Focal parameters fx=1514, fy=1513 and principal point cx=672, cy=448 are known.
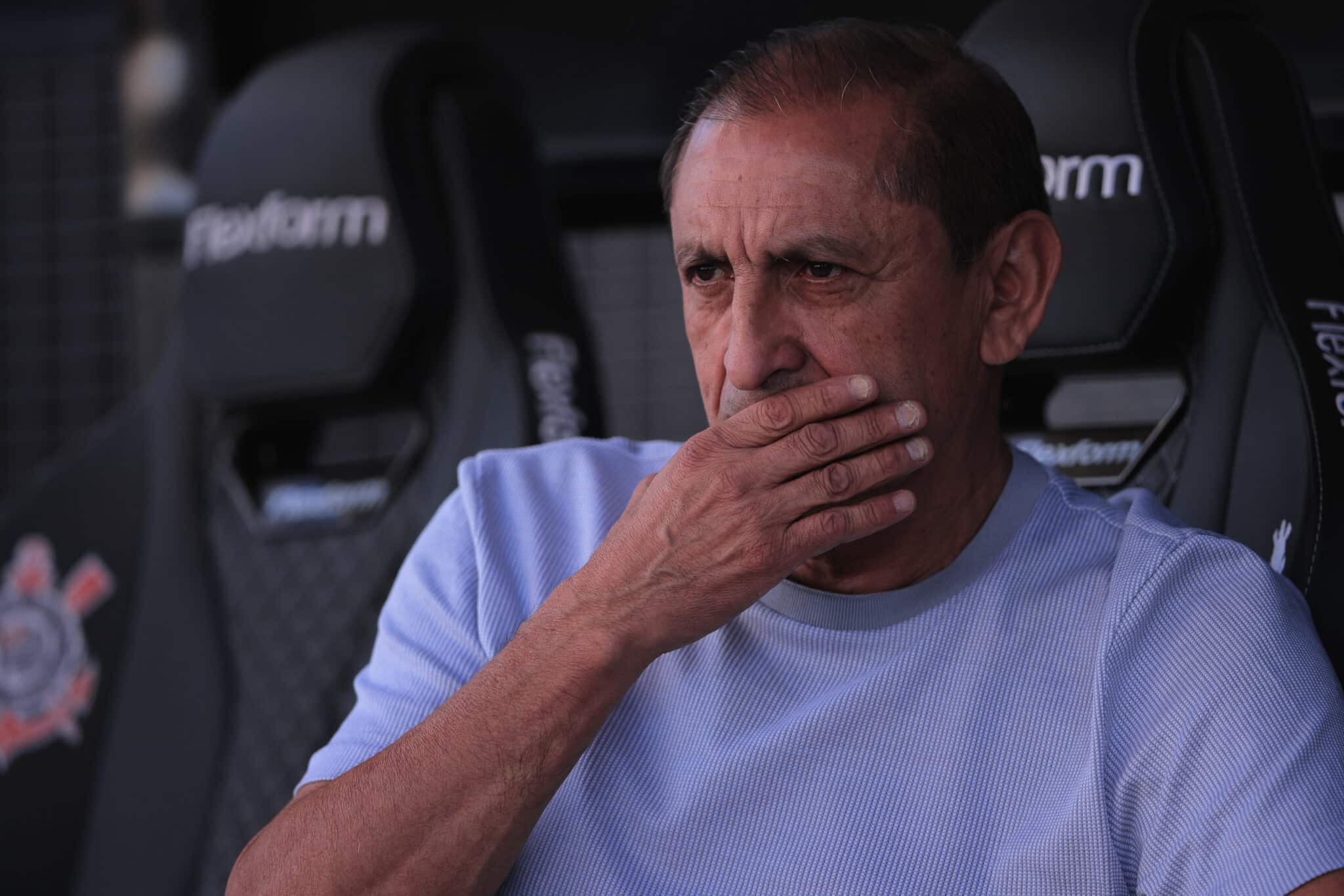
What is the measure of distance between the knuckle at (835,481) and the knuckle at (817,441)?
0.01 metres

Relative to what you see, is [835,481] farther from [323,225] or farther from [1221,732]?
[323,225]

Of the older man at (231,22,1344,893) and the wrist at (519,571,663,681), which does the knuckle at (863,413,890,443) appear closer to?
the older man at (231,22,1344,893)

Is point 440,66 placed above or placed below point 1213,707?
above

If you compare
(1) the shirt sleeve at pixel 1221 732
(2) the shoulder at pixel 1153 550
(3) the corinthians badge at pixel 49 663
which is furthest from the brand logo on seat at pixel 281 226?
(1) the shirt sleeve at pixel 1221 732

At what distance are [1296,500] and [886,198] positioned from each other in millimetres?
388

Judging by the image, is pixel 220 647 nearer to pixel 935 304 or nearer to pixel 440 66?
pixel 440 66

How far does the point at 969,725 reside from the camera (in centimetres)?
104

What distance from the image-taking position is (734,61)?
3.76 feet

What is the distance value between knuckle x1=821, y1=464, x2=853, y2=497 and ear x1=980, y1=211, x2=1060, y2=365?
20cm

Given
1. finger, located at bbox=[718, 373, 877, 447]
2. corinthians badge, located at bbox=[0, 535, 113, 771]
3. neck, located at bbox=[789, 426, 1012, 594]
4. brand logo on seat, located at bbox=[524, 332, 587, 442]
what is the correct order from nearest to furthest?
finger, located at bbox=[718, 373, 877, 447]
neck, located at bbox=[789, 426, 1012, 594]
brand logo on seat, located at bbox=[524, 332, 587, 442]
corinthians badge, located at bbox=[0, 535, 113, 771]

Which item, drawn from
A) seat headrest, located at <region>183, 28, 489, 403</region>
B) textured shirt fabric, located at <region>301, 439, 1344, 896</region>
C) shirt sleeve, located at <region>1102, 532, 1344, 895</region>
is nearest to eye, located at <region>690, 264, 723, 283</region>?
textured shirt fabric, located at <region>301, 439, 1344, 896</region>

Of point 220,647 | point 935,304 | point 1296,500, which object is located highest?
point 935,304

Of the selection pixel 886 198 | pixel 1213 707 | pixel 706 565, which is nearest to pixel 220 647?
pixel 706 565

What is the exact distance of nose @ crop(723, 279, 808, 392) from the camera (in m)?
1.04
